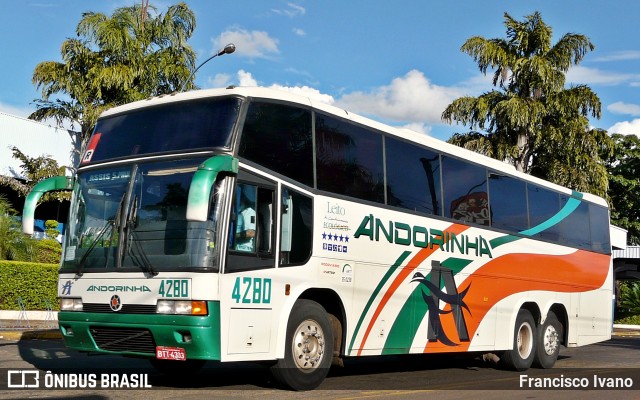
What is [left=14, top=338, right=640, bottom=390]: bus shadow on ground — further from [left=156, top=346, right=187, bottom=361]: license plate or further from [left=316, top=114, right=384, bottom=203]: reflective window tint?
[left=316, top=114, right=384, bottom=203]: reflective window tint

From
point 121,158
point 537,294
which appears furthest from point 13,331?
point 537,294

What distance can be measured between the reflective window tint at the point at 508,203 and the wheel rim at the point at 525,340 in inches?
75.9

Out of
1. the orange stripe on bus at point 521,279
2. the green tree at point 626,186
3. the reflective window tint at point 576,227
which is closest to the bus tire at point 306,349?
the orange stripe on bus at point 521,279

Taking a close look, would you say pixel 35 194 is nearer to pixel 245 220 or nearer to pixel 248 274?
pixel 245 220

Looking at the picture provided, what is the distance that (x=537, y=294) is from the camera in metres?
15.9

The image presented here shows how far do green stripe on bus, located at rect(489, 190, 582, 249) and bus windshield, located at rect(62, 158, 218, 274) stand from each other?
714 centimetres

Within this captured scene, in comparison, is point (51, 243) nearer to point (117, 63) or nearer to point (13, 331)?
point (117, 63)

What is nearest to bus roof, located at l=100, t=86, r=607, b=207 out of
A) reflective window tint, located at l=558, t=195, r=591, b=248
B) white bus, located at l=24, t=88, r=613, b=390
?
white bus, located at l=24, t=88, r=613, b=390

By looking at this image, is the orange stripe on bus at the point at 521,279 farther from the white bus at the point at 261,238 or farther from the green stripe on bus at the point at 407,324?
the green stripe on bus at the point at 407,324

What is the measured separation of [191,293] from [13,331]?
39.4ft

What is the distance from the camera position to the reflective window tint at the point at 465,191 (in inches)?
539

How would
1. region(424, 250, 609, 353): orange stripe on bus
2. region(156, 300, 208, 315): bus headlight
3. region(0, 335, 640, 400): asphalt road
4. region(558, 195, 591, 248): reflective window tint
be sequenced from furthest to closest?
region(558, 195, 591, 248): reflective window tint
region(424, 250, 609, 353): orange stripe on bus
region(0, 335, 640, 400): asphalt road
region(156, 300, 208, 315): bus headlight

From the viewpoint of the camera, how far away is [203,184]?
8336 millimetres

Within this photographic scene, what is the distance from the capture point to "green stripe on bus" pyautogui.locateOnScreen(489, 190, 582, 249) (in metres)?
14.9
